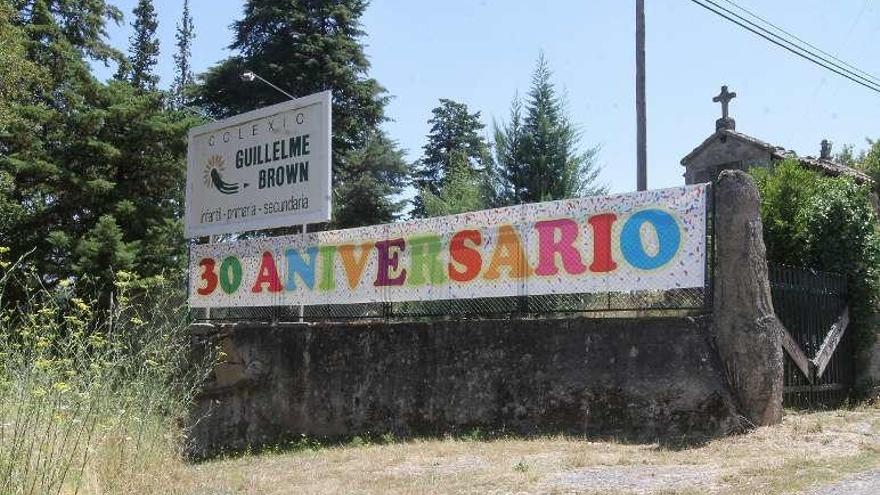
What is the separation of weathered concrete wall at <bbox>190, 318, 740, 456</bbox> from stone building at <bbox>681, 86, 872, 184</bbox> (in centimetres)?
Answer: 1382

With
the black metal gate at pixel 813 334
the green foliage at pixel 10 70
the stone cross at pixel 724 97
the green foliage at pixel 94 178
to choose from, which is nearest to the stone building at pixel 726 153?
the stone cross at pixel 724 97

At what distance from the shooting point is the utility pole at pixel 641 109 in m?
15.4

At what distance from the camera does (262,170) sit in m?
15.0

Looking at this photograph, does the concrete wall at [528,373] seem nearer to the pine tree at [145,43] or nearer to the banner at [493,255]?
the banner at [493,255]

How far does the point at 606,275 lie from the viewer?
9820mm

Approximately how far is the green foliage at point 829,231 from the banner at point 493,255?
10.5 ft

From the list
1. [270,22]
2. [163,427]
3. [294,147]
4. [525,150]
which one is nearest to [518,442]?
[163,427]

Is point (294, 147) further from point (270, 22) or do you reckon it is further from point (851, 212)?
point (270, 22)

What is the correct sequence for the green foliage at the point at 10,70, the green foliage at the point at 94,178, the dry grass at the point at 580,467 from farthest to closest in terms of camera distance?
the green foliage at the point at 94,178
the green foliage at the point at 10,70
the dry grass at the point at 580,467

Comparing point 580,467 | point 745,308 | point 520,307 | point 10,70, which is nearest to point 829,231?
point 745,308

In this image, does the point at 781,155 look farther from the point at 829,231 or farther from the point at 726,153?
the point at 829,231

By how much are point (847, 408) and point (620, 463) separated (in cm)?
Answer: 451

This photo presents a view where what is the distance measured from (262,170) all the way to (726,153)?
14769 mm

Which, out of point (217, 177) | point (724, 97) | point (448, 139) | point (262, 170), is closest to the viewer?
point (262, 170)
